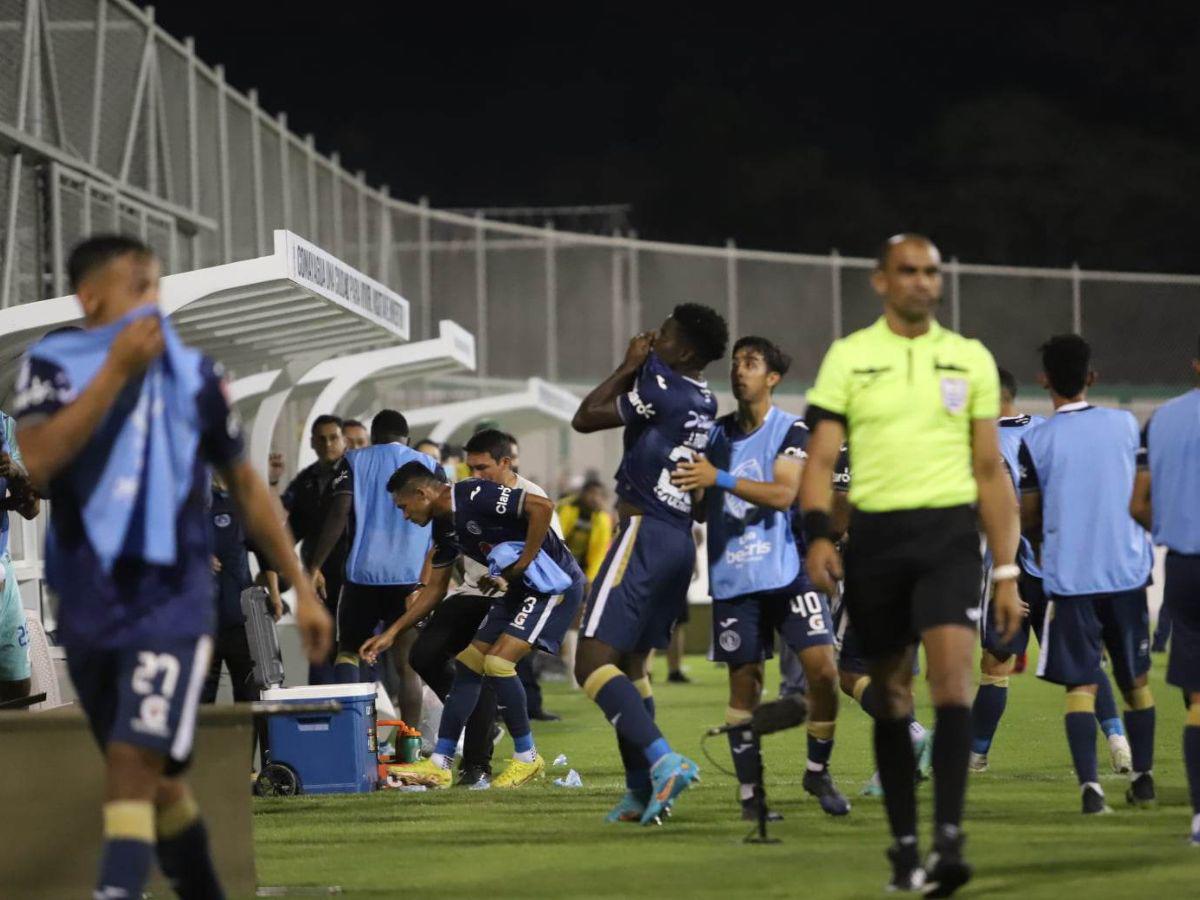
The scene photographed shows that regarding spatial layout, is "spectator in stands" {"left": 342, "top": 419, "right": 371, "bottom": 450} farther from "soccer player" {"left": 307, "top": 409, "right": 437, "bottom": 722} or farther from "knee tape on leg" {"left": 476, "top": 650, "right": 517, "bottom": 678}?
"knee tape on leg" {"left": 476, "top": 650, "right": 517, "bottom": 678}

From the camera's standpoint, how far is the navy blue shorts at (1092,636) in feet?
29.1

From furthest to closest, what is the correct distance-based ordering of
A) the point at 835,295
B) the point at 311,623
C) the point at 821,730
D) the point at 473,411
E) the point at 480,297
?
the point at 835,295 < the point at 480,297 < the point at 473,411 < the point at 821,730 < the point at 311,623

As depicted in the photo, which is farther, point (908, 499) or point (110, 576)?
point (908, 499)

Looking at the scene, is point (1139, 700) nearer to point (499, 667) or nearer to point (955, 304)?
point (499, 667)

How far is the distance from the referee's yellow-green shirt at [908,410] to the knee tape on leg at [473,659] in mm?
4441

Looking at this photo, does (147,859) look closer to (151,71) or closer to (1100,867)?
(1100,867)

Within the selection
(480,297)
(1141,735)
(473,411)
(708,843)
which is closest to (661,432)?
(708,843)

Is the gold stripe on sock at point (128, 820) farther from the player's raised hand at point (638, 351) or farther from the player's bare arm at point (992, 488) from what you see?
the player's raised hand at point (638, 351)

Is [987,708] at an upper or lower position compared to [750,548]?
lower

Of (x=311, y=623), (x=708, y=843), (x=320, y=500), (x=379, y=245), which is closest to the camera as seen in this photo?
(x=311, y=623)

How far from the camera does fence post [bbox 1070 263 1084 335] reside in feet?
107

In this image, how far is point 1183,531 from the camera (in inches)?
302

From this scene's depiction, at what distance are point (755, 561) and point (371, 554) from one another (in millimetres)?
4277

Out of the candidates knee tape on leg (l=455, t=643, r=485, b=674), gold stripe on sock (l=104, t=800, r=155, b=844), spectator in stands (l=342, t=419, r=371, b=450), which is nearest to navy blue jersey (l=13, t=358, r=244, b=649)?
gold stripe on sock (l=104, t=800, r=155, b=844)
